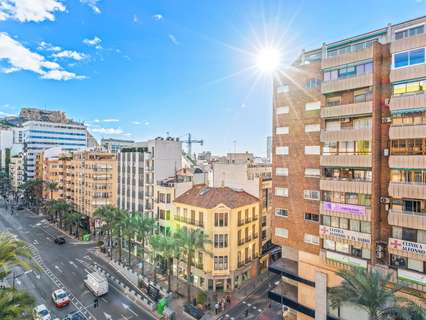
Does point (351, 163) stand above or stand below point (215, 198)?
above

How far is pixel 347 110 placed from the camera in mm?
28812

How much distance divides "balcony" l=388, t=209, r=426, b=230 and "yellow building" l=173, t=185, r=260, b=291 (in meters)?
24.0

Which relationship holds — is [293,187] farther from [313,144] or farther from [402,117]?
[402,117]

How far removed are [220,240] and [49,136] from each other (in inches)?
6101

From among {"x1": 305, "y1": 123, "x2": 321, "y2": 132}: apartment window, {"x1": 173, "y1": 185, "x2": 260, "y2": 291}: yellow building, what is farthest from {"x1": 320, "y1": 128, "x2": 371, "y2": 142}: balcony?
{"x1": 173, "y1": 185, "x2": 260, "y2": 291}: yellow building

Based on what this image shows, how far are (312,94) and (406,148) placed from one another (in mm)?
12126

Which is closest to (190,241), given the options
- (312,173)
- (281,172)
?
(281,172)

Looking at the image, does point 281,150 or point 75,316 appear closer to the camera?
point 75,316

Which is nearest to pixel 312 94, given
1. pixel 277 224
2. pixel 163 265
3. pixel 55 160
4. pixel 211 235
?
pixel 277 224

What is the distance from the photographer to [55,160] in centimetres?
10481

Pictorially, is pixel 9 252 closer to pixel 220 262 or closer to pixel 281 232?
pixel 281 232

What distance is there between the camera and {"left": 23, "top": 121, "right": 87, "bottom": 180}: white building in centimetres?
15126

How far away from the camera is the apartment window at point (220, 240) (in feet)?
144

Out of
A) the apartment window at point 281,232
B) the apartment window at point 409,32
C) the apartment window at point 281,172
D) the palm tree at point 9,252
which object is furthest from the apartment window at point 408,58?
the palm tree at point 9,252
